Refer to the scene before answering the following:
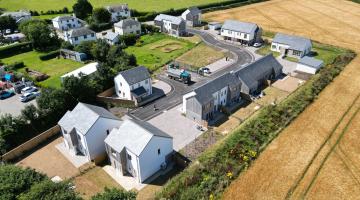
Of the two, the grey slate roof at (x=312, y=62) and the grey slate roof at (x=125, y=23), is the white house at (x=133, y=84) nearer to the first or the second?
the grey slate roof at (x=312, y=62)

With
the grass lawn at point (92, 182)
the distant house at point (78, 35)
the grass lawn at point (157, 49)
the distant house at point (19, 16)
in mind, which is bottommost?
the grass lawn at point (92, 182)

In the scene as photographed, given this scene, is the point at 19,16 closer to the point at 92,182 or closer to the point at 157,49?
the point at 157,49

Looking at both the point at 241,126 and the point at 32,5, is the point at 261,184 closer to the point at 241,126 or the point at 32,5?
the point at 241,126

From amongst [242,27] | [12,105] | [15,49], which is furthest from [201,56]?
[15,49]

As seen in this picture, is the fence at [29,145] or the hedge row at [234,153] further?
the fence at [29,145]

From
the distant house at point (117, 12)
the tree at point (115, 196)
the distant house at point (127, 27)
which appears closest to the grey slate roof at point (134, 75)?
the tree at point (115, 196)

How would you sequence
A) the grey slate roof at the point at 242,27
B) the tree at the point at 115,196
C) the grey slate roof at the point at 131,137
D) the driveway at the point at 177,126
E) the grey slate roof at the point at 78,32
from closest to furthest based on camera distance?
the tree at the point at 115,196
the grey slate roof at the point at 131,137
the driveway at the point at 177,126
the grey slate roof at the point at 78,32
the grey slate roof at the point at 242,27

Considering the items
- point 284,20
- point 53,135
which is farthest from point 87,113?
point 284,20
